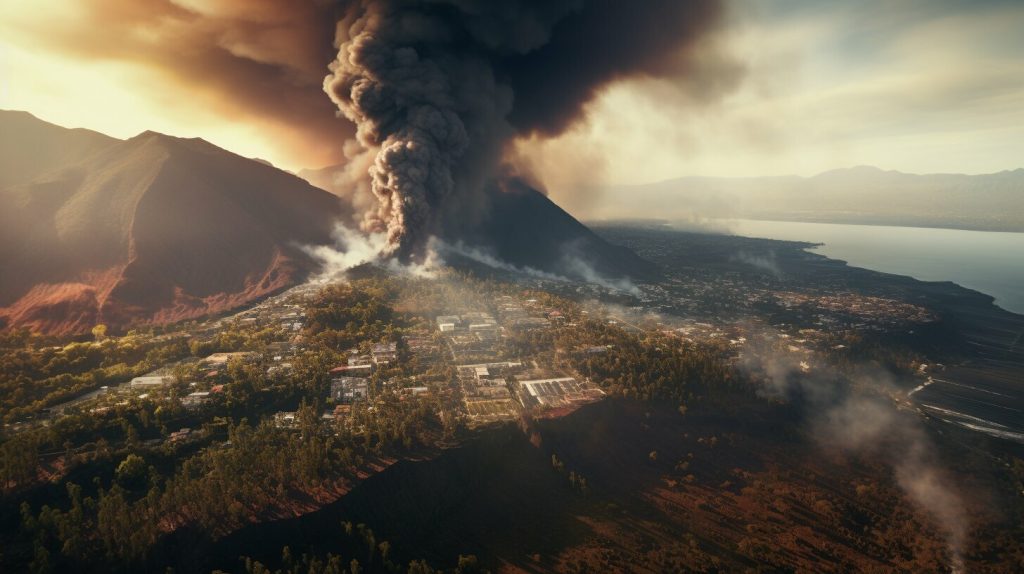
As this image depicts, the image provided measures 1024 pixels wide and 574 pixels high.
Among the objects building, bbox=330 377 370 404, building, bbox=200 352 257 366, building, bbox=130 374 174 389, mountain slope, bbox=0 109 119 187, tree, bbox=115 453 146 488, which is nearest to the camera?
tree, bbox=115 453 146 488

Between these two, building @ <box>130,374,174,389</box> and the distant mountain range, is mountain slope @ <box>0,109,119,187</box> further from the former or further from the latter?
building @ <box>130,374,174,389</box>

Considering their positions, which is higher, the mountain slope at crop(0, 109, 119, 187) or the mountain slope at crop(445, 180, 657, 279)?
the mountain slope at crop(0, 109, 119, 187)

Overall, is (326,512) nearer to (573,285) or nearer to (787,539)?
(787,539)

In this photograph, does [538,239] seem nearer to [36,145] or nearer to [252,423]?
[252,423]

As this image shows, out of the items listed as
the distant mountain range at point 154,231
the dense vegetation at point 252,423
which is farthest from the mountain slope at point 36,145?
the dense vegetation at point 252,423

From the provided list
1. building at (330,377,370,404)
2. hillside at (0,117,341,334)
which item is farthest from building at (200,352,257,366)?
hillside at (0,117,341,334)

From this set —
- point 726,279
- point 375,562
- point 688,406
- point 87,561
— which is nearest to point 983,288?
point 726,279

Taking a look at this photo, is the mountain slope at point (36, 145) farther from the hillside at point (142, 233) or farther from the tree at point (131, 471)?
the tree at point (131, 471)

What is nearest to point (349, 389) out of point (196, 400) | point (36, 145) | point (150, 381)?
point (196, 400)
